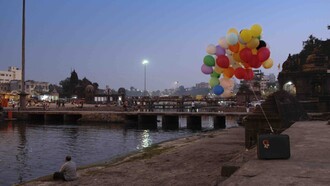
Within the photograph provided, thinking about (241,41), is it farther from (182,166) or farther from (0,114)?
(0,114)

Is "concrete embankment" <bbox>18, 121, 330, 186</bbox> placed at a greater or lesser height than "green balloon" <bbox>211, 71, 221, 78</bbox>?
lesser

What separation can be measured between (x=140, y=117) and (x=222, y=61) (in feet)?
157

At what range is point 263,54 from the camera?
1725 cm

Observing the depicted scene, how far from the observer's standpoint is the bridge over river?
195ft

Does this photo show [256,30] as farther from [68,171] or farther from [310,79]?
[310,79]

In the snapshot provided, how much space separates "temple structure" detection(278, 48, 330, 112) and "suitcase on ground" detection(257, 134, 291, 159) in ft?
129

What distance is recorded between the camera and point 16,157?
27.5 m

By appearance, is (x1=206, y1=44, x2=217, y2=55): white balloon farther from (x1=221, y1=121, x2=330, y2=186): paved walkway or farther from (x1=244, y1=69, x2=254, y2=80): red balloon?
(x1=221, y1=121, x2=330, y2=186): paved walkway

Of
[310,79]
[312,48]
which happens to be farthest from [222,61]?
[312,48]

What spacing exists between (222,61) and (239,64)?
877mm

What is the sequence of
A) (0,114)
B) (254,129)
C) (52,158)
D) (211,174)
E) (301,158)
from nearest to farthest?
(301,158), (211,174), (254,129), (52,158), (0,114)

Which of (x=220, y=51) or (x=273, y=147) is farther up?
(x=220, y=51)

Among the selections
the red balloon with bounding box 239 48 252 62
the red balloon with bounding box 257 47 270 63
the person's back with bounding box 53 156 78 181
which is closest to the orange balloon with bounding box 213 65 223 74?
the red balloon with bounding box 239 48 252 62

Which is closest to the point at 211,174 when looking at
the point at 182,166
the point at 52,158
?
the point at 182,166
